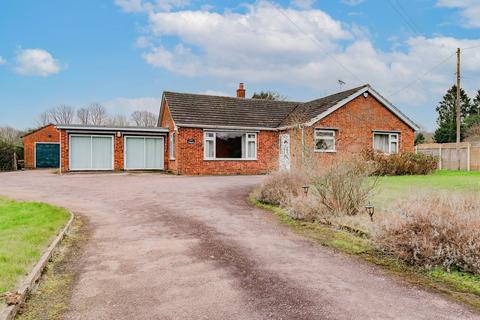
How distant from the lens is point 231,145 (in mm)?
25375

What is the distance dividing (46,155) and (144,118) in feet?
83.3

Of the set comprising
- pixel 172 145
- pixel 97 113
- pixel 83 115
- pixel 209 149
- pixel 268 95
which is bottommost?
pixel 209 149

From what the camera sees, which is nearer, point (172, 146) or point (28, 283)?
point (28, 283)

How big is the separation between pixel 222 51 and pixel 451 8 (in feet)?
33.2

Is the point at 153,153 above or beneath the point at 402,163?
above

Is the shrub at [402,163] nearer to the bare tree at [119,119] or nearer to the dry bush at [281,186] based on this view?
the dry bush at [281,186]

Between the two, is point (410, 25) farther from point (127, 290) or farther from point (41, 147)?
point (41, 147)

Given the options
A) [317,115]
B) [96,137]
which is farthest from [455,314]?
[96,137]

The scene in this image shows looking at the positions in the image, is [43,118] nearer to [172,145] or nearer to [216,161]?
[172,145]

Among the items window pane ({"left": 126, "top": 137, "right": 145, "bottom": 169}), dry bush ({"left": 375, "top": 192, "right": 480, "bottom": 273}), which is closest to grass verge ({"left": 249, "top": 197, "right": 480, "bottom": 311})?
dry bush ({"left": 375, "top": 192, "right": 480, "bottom": 273})

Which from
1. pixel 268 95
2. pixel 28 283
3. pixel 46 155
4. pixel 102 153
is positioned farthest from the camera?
pixel 268 95

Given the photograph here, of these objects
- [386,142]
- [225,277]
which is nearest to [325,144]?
[386,142]

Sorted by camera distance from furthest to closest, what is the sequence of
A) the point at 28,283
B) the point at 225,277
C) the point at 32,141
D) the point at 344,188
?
1. the point at 32,141
2. the point at 344,188
3. the point at 225,277
4. the point at 28,283

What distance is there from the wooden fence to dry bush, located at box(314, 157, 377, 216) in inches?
744
